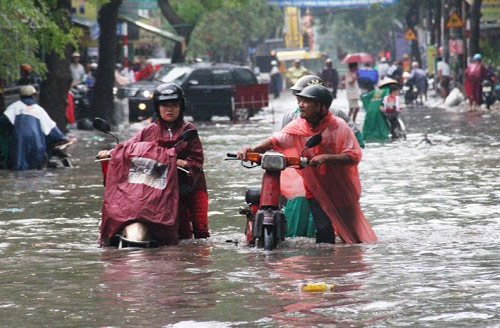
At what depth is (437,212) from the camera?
48.1ft

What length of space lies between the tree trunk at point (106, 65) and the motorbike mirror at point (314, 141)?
22843mm

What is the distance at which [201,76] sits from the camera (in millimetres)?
39219

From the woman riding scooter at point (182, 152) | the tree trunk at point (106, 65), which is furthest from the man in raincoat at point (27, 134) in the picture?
the tree trunk at point (106, 65)

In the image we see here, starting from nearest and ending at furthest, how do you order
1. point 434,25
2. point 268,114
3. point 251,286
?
point 251,286
point 268,114
point 434,25

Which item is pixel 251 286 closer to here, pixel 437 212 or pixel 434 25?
pixel 437 212

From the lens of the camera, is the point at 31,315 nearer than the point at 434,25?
Yes

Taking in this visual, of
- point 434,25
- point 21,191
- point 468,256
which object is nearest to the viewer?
point 468,256

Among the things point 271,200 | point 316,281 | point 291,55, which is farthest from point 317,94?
point 291,55

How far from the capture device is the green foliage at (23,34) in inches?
836

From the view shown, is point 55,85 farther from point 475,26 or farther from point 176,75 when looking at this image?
point 475,26

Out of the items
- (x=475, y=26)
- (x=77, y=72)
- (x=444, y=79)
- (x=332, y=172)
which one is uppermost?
(x=332, y=172)

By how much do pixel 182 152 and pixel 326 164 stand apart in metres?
1.33

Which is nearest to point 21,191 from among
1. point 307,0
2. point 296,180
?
point 296,180

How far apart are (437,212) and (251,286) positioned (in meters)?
5.33
